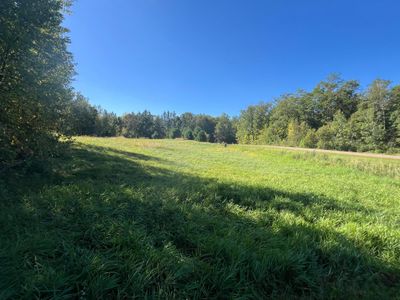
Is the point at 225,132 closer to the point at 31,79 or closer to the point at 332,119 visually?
the point at 332,119

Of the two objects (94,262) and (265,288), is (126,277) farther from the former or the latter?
(265,288)

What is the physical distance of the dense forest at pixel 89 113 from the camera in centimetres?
506

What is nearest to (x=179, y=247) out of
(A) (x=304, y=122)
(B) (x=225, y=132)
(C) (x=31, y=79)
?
(C) (x=31, y=79)

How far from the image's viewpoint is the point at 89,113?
50.2 metres

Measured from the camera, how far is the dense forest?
5059 millimetres

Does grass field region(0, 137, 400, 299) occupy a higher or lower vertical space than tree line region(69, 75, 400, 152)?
lower

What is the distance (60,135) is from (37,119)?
0.97 metres

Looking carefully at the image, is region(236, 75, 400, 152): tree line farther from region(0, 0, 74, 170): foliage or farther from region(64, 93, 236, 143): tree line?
region(0, 0, 74, 170): foliage

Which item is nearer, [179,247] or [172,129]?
[179,247]

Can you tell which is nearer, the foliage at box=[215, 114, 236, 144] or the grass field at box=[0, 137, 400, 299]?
the grass field at box=[0, 137, 400, 299]

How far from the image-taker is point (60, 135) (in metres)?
6.87

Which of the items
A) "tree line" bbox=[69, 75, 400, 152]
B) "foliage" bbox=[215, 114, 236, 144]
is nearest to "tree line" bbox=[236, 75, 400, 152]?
"tree line" bbox=[69, 75, 400, 152]

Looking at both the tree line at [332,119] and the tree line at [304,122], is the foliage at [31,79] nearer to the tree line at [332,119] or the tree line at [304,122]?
the tree line at [304,122]

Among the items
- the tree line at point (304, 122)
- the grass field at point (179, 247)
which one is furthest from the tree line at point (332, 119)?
the grass field at point (179, 247)
